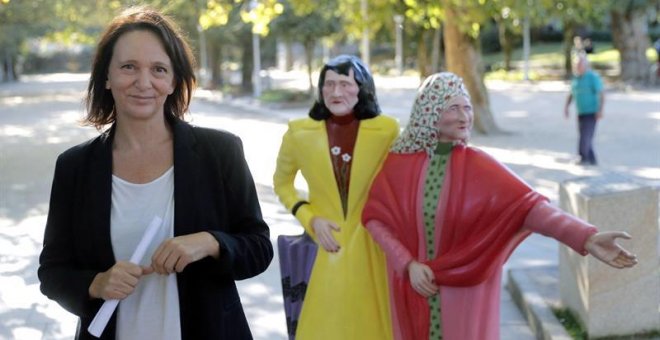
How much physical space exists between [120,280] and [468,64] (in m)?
14.4

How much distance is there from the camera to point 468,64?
52.1ft

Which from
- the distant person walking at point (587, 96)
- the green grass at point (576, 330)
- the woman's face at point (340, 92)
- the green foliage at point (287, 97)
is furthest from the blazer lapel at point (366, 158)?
the green foliage at point (287, 97)

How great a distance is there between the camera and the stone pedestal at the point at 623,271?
472cm

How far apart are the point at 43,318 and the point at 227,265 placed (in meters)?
4.18

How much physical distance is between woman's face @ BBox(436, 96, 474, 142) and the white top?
4.64 ft

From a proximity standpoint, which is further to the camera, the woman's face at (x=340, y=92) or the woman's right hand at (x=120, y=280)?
the woman's face at (x=340, y=92)

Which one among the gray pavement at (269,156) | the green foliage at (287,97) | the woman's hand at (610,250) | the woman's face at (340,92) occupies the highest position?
the woman's face at (340,92)

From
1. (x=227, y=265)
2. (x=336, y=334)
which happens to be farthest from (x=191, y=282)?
(x=336, y=334)

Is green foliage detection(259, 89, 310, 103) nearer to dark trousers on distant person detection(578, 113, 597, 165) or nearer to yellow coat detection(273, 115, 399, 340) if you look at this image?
dark trousers on distant person detection(578, 113, 597, 165)

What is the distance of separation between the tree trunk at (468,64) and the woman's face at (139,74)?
13.2 metres

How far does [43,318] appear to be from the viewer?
579 cm

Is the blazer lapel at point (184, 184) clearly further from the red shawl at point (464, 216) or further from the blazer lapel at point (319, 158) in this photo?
the blazer lapel at point (319, 158)

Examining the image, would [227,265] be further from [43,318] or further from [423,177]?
[43,318]

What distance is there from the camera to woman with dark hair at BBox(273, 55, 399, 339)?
368cm
